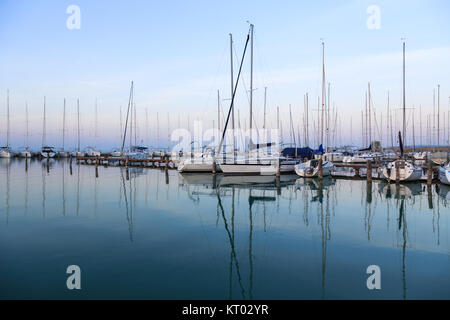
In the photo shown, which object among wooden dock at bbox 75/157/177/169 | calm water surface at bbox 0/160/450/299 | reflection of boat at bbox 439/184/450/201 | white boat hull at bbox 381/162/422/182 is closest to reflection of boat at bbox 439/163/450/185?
reflection of boat at bbox 439/184/450/201

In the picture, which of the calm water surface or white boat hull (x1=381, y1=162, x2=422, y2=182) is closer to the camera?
the calm water surface

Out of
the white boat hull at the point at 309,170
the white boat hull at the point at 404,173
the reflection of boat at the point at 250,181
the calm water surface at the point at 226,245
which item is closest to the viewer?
the calm water surface at the point at 226,245

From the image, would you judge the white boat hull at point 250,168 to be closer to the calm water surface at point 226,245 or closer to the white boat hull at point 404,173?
the white boat hull at point 404,173

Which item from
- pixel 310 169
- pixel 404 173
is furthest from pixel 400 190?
pixel 310 169

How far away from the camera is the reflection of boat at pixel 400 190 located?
20.0 m

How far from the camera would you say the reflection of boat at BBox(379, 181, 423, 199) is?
65.7ft

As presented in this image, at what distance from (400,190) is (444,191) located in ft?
8.53

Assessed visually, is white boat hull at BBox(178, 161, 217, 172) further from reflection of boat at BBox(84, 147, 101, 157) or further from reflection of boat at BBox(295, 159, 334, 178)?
reflection of boat at BBox(84, 147, 101, 157)

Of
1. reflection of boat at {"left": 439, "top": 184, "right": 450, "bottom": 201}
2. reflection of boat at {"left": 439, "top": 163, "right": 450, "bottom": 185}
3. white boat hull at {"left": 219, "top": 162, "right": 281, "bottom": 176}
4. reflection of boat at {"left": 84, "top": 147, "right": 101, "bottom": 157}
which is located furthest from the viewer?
reflection of boat at {"left": 84, "top": 147, "right": 101, "bottom": 157}

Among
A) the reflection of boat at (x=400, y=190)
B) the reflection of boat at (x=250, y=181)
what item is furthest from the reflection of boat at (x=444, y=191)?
the reflection of boat at (x=250, y=181)

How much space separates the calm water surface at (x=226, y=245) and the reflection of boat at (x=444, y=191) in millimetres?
165

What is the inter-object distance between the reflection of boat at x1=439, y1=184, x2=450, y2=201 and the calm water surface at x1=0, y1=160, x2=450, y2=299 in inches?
6.5
